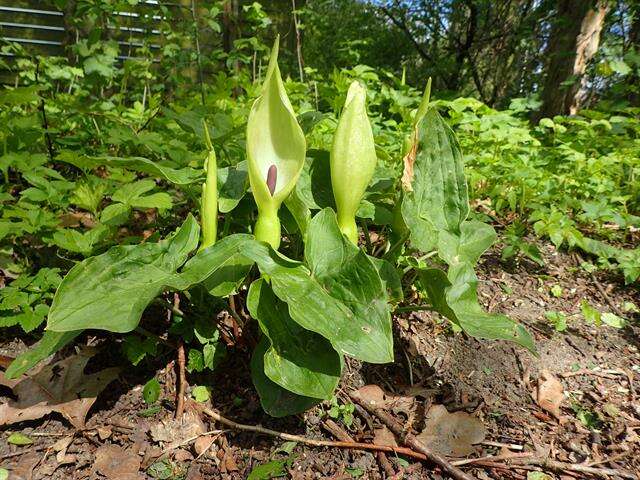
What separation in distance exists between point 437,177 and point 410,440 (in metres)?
0.61

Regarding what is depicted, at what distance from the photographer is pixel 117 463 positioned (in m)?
0.97

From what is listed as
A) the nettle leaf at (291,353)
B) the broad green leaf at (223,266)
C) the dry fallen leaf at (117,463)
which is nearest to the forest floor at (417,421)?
the dry fallen leaf at (117,463)

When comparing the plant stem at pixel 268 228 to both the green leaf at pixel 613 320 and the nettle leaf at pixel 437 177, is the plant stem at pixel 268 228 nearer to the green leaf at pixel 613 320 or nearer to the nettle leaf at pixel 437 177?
the nettle leaf at pixel 437 177

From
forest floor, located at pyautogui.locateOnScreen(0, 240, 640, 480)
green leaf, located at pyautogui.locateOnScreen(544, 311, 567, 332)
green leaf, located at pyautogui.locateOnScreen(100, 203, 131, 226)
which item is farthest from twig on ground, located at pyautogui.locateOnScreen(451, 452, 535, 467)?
green leaf, located at pyautogui.locateOnScreen(100, 203, 131, 226)

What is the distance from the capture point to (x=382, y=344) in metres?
→ 0.79

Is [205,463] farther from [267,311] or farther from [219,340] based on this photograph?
[267,311]

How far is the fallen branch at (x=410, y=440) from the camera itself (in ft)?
3.18

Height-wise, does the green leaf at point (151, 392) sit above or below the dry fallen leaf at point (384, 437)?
above

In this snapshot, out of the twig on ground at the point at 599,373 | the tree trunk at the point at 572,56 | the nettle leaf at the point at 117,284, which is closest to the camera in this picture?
the nettle leaf at the point at 117,284

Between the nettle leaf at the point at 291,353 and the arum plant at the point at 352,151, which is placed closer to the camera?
the nettle leaf at the point at 291,353

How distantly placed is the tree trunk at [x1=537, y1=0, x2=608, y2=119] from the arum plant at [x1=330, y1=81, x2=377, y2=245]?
9.46 feet

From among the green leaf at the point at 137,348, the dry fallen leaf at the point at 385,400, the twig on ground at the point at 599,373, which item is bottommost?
the dry fallen leaf at the point at 385,400

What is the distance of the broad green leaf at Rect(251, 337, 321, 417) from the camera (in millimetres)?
948

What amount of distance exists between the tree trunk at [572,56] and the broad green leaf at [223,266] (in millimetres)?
3195
